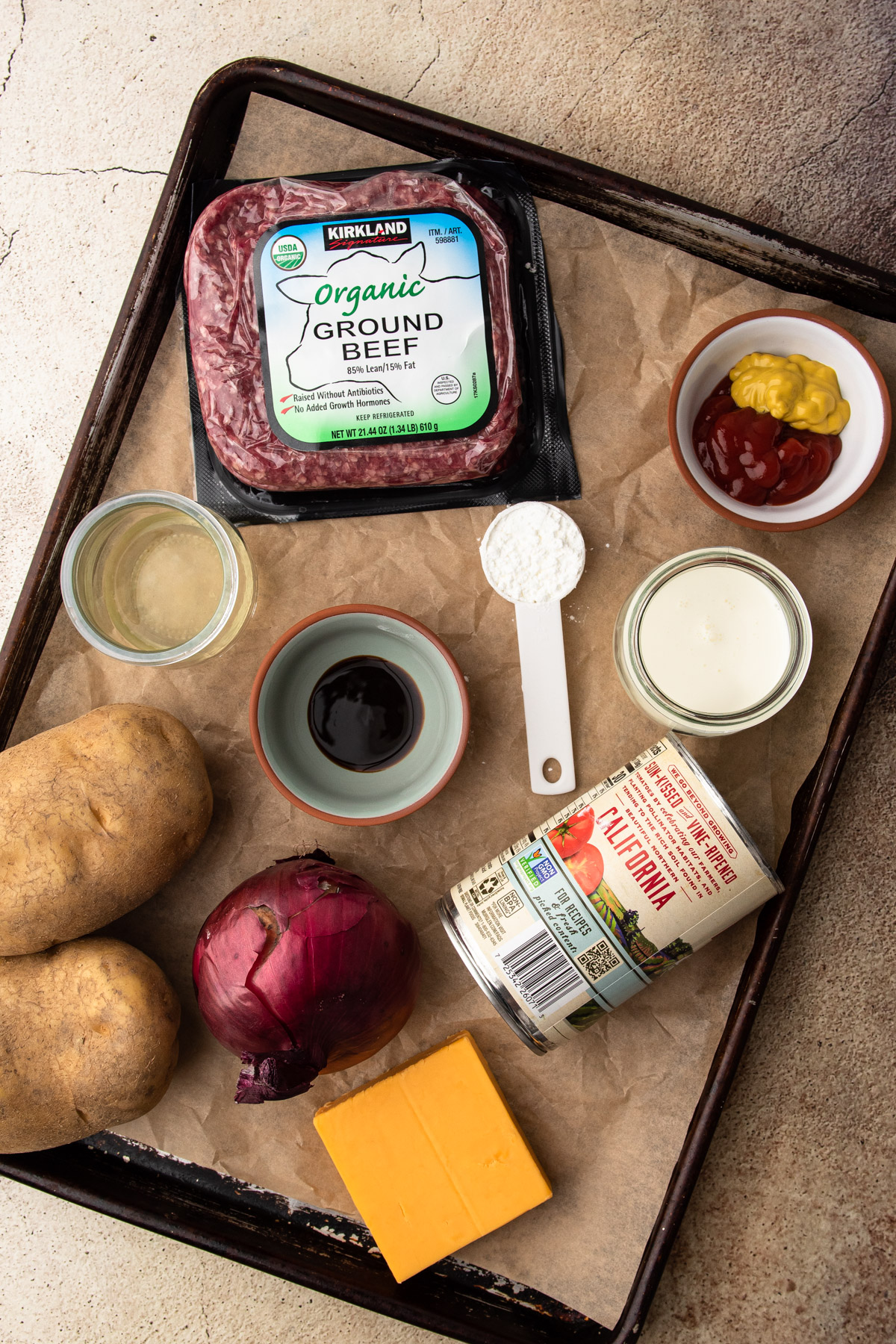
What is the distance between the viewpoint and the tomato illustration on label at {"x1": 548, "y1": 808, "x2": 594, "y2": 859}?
103 centimetres

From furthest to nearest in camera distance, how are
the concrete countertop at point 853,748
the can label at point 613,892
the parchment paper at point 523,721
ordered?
1. the concrete countertop at point 853,748
2. the parchment paper at point 523,721
3. the can label at point 613,892

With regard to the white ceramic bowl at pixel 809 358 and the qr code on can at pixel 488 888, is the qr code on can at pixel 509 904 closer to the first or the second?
the qr code on can at pixel 488 888

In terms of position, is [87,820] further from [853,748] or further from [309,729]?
[853,748]

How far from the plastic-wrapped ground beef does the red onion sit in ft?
1.98

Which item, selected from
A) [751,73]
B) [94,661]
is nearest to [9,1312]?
[94,661]

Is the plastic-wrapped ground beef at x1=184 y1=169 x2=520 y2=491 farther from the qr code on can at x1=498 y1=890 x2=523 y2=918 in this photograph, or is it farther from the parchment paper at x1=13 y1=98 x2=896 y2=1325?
the qr code on can at x1=498 y1=890 x2=523 y2=918

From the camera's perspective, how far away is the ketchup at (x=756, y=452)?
3.63 ft

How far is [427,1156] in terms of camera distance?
3.79ft

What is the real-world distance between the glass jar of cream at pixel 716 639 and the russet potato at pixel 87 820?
656mm

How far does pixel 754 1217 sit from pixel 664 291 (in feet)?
4.78

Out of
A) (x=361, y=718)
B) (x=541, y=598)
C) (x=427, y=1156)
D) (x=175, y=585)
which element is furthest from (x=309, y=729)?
(x=427, y=1156)

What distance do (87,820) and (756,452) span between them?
39.9 inches
